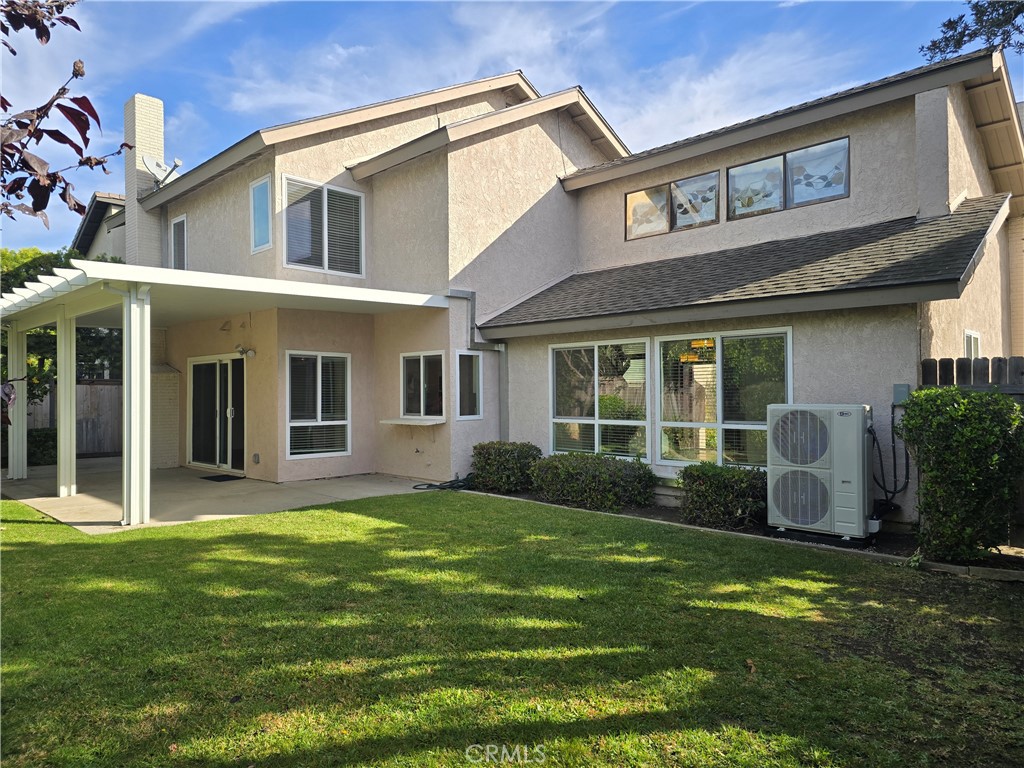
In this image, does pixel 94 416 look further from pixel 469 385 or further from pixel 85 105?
pixel 85 105

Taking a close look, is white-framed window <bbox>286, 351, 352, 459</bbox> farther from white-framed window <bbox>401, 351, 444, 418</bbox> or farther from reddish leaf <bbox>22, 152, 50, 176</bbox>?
reddish leaf <bbox>22, 152, 50, 176</bbox>

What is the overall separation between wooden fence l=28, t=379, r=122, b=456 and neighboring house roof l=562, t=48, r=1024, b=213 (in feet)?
43.4

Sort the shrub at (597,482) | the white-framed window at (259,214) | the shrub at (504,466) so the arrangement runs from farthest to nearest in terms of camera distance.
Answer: the white-framed window at (259,214) → the shrub at (504,466) → the shrub at (597,482)

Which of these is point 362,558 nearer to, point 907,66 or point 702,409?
point 702,409

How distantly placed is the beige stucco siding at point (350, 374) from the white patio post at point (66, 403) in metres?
3.11

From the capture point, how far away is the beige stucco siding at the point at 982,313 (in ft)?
26.5

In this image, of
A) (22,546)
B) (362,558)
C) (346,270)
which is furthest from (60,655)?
(346,270)

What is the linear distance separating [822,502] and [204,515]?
7.83 m

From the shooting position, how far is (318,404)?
12.2 meters

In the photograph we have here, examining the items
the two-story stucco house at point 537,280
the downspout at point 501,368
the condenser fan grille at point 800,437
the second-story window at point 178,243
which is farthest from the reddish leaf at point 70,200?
the second-story window at point 178,243

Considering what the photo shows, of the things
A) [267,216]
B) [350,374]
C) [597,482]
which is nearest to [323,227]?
[267,216]

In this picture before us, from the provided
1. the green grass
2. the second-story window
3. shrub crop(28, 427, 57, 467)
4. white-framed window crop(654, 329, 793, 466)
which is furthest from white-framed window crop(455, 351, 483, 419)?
shrub crop(28, 427, 57, 467)

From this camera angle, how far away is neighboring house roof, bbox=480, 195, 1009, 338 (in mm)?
7527

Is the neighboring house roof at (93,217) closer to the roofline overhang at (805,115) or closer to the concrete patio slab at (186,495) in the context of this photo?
the concrete patio slab at (186,495)
